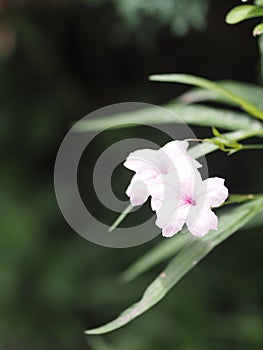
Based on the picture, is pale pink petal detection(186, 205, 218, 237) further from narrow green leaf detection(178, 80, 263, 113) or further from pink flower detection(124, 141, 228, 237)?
narrow green leaf detection(178, 80, 263, 113)

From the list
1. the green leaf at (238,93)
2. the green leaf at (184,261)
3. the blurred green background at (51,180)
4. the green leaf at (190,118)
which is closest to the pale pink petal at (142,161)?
the green leaf at (184,261)

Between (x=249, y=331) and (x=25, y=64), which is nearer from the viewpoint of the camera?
(x=249, y=331)

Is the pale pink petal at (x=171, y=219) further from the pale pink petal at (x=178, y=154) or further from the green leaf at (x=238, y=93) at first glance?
the green leaf at (x=238, y=93)

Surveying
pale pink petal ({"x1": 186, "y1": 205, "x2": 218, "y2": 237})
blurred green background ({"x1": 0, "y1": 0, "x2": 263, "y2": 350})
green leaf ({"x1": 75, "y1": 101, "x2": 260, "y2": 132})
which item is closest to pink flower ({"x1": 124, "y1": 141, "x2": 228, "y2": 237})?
pale pink petal ({"x1": 186, "y1": 205, "x2": 218, "y2": 237})

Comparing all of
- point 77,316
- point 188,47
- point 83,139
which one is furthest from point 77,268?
point 188,47

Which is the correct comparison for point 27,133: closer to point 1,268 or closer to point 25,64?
point 25,64

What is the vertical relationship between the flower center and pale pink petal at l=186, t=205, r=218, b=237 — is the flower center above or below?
above
